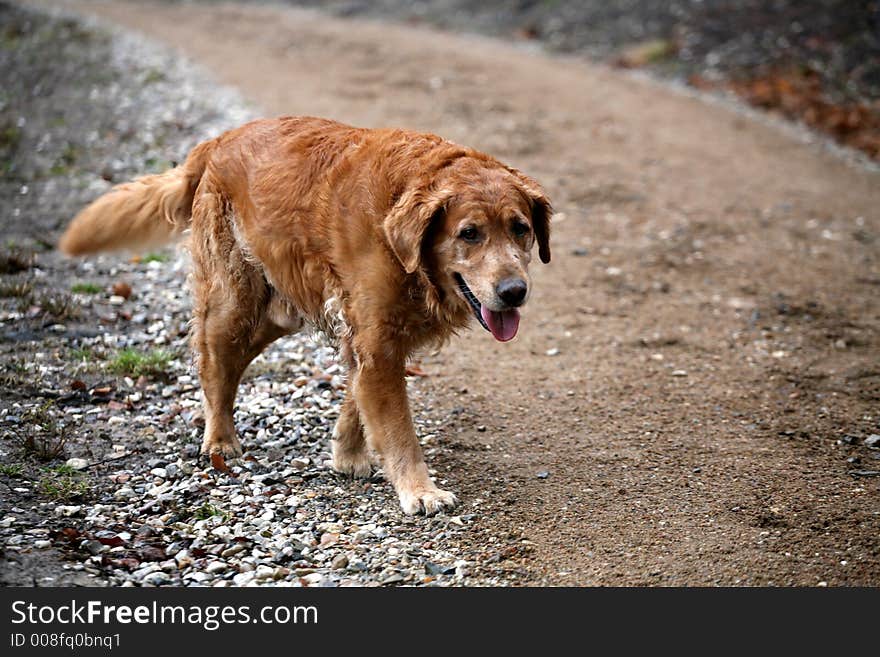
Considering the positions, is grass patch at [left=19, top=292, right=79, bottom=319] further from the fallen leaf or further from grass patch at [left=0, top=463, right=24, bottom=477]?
the fallen leaf

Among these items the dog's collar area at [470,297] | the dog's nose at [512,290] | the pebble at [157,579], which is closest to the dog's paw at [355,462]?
the dog's collar area at [470,297]

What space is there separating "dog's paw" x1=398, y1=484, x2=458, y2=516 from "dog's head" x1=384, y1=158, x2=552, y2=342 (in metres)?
0.96

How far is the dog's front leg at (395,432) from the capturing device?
5.18 metres

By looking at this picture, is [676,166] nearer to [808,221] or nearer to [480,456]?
[808,221]

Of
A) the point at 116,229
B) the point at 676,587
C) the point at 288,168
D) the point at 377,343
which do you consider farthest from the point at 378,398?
the point at 116,229

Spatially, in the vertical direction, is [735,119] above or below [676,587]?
above

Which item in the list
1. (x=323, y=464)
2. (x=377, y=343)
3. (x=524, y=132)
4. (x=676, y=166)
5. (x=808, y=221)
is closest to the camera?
(x=377, y=343)

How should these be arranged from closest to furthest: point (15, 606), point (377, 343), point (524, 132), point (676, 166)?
point (15, 606) → point (377, 343) → point (676, 166) → point (524, 132)

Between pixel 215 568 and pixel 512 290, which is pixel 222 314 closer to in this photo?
pixel 215 568

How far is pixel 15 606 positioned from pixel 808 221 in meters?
9.14

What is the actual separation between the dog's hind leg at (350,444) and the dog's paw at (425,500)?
530 millimetres

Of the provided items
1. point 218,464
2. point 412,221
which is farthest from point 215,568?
point 412,221

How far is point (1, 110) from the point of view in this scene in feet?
46.4

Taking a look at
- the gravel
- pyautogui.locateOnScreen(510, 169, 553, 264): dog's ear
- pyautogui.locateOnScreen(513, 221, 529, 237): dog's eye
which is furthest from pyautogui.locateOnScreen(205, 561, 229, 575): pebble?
pyautogui.locateOnScreen(510, 169, 553, 264): dog's ear
